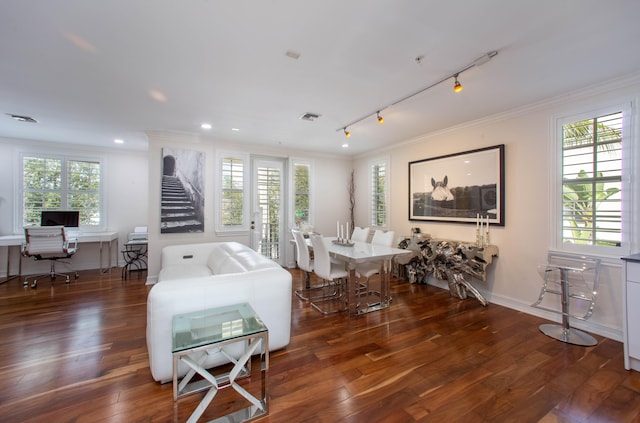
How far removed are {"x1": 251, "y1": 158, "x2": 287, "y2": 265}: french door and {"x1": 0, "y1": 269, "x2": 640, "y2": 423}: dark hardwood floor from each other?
258 cm

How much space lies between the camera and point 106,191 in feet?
18.5

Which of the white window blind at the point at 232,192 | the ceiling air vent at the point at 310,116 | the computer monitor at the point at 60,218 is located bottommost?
the computer monitor at the point at 60,218

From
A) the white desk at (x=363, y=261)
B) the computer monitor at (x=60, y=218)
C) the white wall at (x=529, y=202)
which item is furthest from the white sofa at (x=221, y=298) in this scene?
the computer monitor at (x=60, y=218)

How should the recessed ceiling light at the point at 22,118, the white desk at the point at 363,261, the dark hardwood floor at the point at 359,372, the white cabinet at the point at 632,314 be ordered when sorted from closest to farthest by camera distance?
1. the dark hardwood floor at the point at 359,372
2. the white cabinet at the point at 632,314
3. the white desk at the point at 363,261
4. the recessed ceiling light at the point at 22,118

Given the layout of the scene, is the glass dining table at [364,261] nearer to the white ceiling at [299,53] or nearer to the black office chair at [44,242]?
the white ceiling at [299,53]

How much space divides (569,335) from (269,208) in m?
4.86

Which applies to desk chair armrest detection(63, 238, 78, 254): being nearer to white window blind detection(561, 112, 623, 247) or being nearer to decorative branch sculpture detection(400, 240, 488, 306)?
decorative branch sculpture detection(400, 240, 488, 306)

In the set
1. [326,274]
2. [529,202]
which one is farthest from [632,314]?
[326,274]

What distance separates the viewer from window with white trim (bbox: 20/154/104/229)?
5062mm

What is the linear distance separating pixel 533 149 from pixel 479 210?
1.00 meters

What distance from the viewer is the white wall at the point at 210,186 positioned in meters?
4.46

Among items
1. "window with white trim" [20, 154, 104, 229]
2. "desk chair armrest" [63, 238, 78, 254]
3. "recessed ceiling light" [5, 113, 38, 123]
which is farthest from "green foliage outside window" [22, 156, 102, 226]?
"recessed ceiling light" [5, 113, 38, 123]

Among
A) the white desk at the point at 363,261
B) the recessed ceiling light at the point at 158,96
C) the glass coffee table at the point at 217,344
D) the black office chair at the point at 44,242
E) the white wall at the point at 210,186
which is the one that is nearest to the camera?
the glass coffee table at the point at 217,344

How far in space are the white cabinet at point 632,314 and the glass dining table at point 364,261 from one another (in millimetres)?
1887
